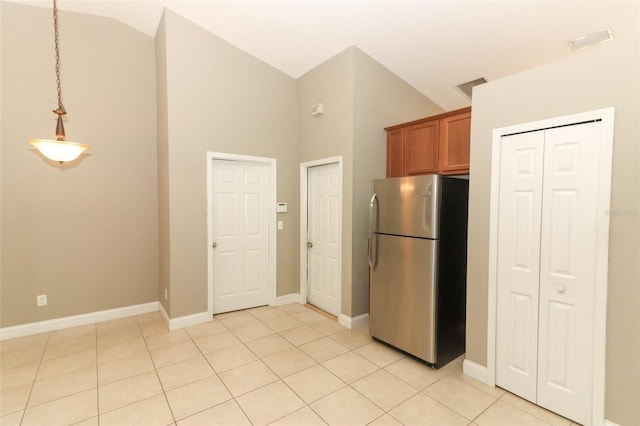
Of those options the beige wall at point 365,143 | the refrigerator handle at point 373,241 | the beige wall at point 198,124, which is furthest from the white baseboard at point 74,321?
the refrigerator handle at point 373,241

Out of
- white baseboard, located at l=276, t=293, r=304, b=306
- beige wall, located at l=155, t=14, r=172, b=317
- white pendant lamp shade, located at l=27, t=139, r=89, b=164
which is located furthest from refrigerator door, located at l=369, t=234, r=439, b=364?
white pendant lamp shade, located at l=27, t=139, r=89, b=164

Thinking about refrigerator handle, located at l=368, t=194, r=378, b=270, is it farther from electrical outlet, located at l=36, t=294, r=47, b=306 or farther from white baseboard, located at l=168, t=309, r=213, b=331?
electrical outlet, located at l=36, t=294, r=47, b=306

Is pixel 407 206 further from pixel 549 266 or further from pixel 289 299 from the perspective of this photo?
pixel 289 299

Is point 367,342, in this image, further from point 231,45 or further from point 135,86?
point 135,86

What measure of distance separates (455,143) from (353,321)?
2307mm

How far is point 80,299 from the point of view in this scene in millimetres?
3635

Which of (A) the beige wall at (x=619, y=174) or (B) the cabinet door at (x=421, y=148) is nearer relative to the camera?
(A) the beige wall at (x=619, y=174)

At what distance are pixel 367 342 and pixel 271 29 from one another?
3743mm

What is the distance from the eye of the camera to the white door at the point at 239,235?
393 cm

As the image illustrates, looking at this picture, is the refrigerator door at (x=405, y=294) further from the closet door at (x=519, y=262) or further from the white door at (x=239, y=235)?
the white door at (x=239, y=235)

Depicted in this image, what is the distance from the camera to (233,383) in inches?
96.6

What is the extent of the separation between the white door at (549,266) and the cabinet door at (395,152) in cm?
138

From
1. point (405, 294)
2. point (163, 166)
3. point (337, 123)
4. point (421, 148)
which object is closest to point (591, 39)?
point (421, 148)

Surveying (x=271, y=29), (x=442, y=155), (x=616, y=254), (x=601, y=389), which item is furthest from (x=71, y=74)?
(x=601, y=389)
